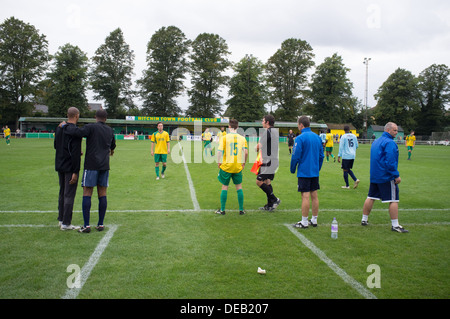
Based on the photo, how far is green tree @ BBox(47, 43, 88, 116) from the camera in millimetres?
60219

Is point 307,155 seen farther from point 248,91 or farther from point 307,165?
point 248,91

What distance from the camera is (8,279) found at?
3.79 meters

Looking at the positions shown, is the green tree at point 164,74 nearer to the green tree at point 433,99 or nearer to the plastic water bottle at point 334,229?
the green tree at point 433,99

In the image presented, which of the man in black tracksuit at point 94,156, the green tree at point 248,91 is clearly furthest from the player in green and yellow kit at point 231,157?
the green tree at point 248,91

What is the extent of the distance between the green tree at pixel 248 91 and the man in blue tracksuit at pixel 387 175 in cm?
5812

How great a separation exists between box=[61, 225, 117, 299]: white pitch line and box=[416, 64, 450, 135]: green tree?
8705 cm

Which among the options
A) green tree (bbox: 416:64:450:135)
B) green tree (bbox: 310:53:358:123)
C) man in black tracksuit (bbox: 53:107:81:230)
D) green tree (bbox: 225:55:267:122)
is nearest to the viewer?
man in black tracksuit (bbox: 53:107:81:230)

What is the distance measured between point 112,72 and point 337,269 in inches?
2855

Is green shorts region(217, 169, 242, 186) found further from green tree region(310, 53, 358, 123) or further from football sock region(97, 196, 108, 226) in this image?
green tree region(310, 53, 358, 123)

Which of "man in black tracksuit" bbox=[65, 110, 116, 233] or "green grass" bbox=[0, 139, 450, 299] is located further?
"man in black tracksuit" bbox=[65, 110, 116, 233]

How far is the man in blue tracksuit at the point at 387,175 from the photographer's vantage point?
6082 millimetres

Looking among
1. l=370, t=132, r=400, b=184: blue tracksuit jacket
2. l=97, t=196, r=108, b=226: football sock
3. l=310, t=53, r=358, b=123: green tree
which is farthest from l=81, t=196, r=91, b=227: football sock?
l=310, t=53, r=358, b=123: green tree
